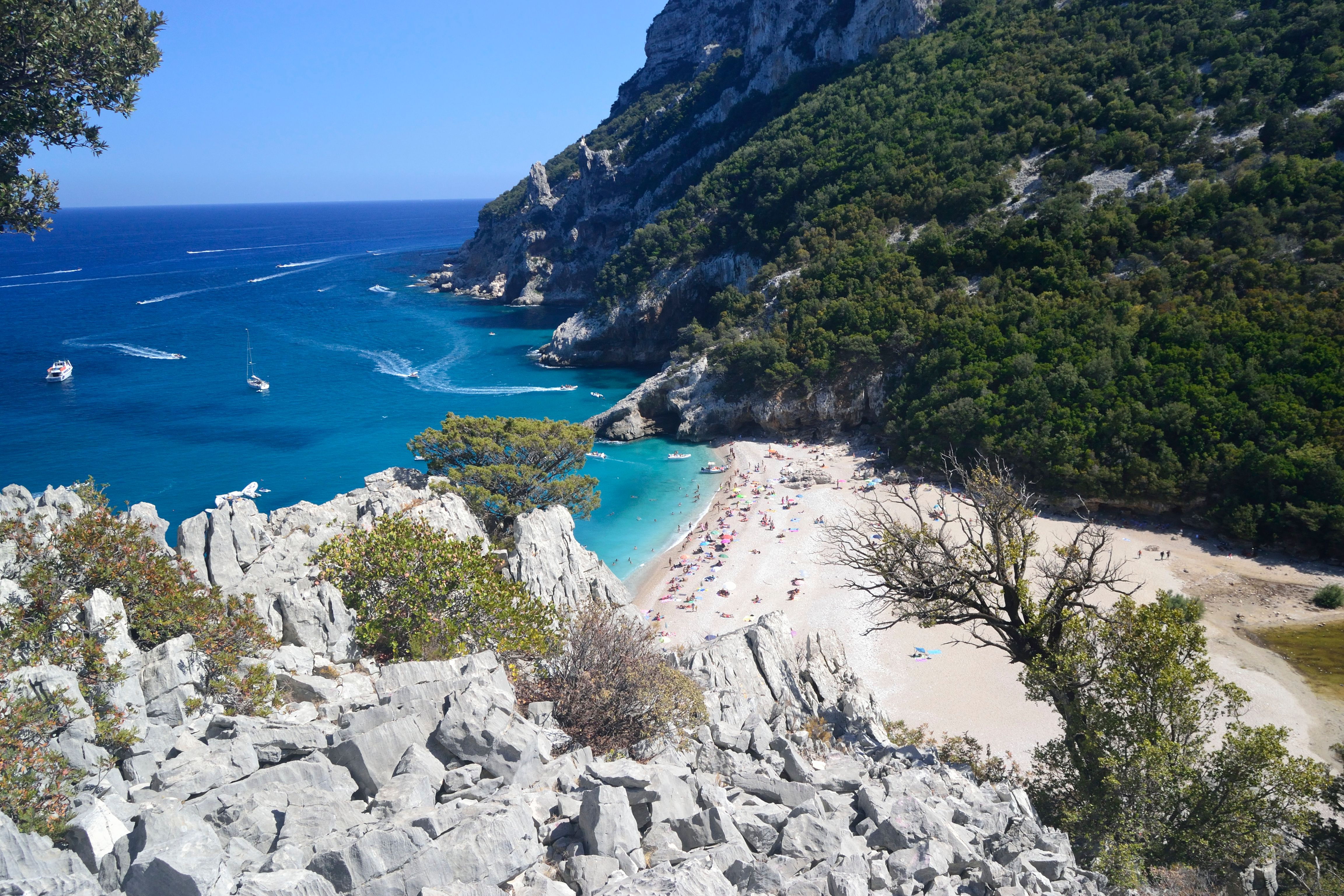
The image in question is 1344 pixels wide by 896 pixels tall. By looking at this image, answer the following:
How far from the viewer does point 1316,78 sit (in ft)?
132

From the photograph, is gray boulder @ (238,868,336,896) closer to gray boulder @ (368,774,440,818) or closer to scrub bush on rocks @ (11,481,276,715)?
gray boulder @ (368,774,440,818)

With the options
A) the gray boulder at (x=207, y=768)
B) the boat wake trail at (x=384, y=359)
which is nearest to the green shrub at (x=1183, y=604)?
the gray boulder at (x=207, y=768)

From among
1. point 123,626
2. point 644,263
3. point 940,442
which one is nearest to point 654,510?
point 940,442

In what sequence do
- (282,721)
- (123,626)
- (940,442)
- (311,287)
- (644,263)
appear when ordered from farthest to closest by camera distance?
(311,287)
(644,263)
(940,442)
(123,626)
(282,721)

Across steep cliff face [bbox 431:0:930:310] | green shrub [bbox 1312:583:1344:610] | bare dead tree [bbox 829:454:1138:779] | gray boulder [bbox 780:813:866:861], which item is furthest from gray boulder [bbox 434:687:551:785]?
steep cliff face [bbox 431:0:930:310]

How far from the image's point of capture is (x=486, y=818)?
6750 millimetres

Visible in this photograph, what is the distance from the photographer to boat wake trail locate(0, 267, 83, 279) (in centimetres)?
10544

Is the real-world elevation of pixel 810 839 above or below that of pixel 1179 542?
above

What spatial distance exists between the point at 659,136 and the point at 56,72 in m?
82.8

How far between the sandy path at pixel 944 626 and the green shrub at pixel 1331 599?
71 centimetres

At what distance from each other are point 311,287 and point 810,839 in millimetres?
110470

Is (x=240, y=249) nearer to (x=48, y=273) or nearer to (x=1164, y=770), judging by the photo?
(x=48, y=273)

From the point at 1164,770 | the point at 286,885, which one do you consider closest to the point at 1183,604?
the point at 1164,770

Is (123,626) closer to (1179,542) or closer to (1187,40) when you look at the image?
(1179,542)
